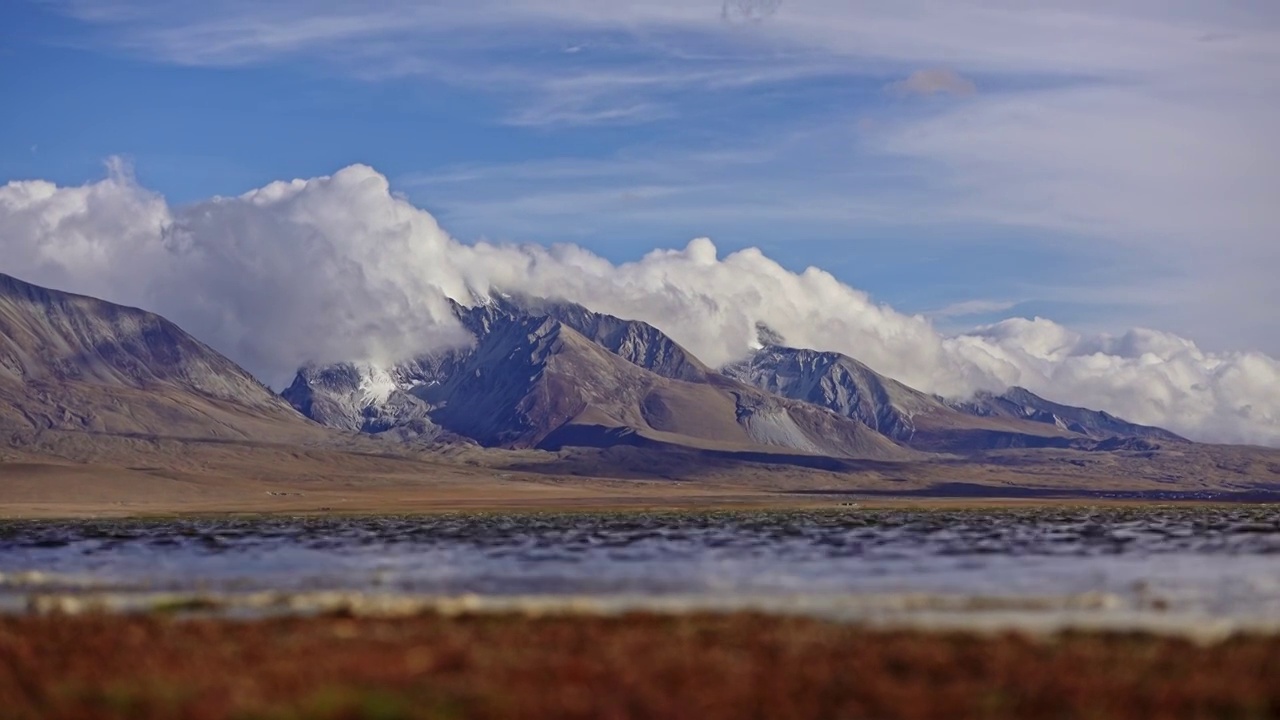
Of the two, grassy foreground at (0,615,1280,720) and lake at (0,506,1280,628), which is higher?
grassy foreground at (0,615,1280,720)

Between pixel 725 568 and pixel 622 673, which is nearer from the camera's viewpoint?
pixel 622 673

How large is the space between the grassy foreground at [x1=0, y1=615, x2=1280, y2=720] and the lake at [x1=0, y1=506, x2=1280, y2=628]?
7.13 m

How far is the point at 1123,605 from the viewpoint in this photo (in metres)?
49.3

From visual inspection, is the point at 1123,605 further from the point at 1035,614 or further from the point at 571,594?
the point at 571,594

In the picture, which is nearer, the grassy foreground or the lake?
the grassy foreground

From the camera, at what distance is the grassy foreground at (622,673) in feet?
97.9

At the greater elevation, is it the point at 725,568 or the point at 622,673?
the point at 622,673

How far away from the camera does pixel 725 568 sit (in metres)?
74.2

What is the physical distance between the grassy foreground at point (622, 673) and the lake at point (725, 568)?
7.13 metres

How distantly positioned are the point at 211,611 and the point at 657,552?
4146cm

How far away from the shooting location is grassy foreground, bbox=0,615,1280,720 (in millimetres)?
29844

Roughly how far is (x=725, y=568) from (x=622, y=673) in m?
40.8

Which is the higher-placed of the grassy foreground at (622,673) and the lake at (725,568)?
the grassy foreground at (622,673)

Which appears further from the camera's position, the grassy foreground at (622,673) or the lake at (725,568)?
the lake at (725,568)
